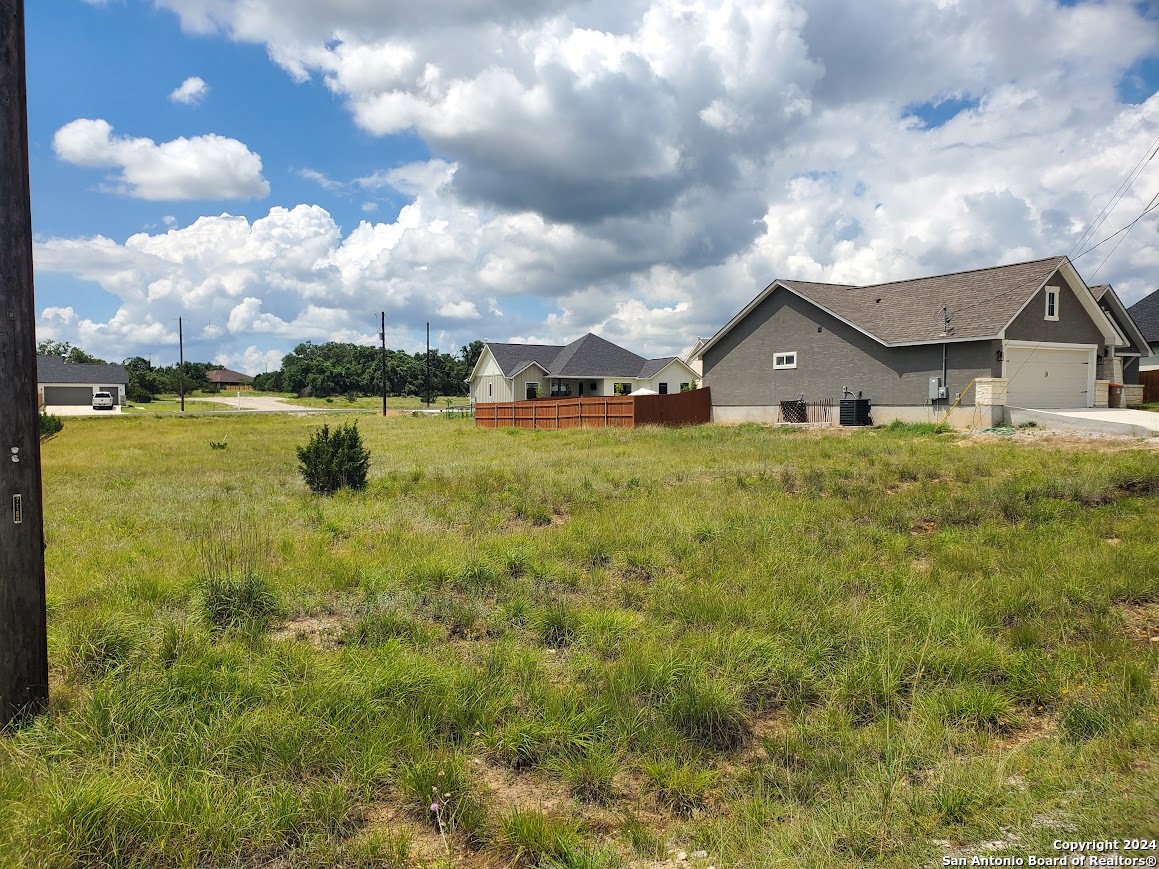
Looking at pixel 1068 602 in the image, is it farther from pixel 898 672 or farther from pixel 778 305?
pixel 778 305

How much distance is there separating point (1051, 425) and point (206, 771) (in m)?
25.2

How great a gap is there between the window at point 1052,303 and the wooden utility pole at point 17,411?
30.0 m

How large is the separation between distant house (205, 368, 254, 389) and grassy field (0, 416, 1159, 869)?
138615 mm

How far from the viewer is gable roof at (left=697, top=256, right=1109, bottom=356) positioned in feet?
79.6

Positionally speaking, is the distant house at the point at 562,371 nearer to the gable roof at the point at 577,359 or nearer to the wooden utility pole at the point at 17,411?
the gable roof at the point at 577,359

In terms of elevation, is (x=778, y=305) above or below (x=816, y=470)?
above

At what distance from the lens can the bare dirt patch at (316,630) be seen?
5305 mm

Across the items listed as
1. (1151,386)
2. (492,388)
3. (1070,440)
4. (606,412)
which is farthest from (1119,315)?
(492,388)

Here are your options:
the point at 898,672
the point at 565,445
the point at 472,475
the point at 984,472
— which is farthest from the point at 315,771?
the point at 565,445

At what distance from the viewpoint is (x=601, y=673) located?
465 cm

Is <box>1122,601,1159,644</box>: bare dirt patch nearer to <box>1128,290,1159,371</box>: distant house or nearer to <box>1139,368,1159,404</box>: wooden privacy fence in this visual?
<box>1139,368,1159,404</box>: wooden privacy fence

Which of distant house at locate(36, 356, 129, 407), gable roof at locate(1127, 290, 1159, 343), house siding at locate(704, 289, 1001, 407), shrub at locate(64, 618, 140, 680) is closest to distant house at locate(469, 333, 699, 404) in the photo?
house siding at locate(704, 289, 1001, 407)

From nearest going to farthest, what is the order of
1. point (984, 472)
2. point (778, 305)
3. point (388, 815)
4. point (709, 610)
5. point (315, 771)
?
point (388, 815) < point (315, 771) < point (709, 610) < point (984, 472) < point (778, 305)

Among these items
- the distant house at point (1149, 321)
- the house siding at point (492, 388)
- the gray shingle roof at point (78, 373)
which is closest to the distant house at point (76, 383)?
the gray shingle roof at point (78, 373)
